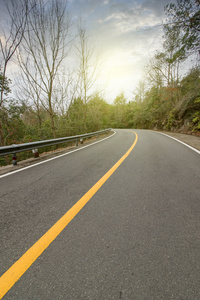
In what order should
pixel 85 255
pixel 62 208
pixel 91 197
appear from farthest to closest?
1. pixel 91 197
2. pixel 62 208
3. pixel 85 255

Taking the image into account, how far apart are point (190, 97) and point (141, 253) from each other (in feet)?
54.5

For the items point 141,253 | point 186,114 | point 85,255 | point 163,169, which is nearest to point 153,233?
point 141,253

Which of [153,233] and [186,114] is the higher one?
[186,114]

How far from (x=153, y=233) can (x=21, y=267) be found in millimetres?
1446

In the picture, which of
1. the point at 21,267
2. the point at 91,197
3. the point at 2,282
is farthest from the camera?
the point at 91,197

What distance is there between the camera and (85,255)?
1420 millimetres

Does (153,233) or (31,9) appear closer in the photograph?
(153,233)

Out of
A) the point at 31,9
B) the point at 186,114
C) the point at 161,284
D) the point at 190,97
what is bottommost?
the point at 161,284

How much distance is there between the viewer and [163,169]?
12.7ft

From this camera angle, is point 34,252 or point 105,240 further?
point 105,240

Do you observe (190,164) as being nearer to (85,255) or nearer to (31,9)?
(85,255)

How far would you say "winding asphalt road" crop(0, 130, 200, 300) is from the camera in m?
1.14

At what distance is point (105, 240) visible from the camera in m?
1.58

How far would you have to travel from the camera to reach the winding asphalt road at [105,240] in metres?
1.14
